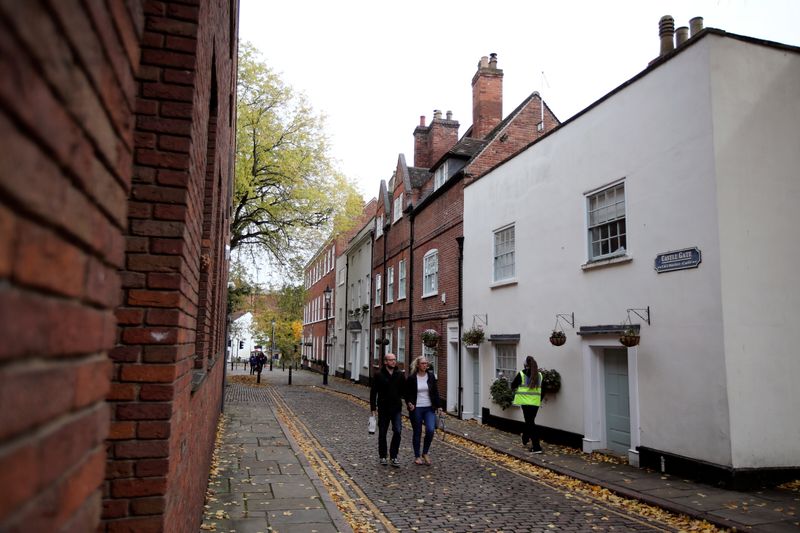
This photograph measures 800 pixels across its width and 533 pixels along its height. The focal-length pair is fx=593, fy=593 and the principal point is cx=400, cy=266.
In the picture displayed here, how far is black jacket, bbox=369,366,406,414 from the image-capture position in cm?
1018

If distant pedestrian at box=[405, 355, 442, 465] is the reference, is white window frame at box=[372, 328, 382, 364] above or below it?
above

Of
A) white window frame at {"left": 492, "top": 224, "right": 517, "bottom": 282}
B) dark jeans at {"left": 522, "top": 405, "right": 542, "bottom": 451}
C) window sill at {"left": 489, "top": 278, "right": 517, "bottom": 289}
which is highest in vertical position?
white window frame at {"left": 492, "top": 224, "right": 517, "bottom": 282}

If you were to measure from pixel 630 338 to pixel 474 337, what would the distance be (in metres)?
6.55

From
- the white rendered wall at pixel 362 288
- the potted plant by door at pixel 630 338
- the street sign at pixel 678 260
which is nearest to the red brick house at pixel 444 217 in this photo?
the white rendered wall at pixel 362 288

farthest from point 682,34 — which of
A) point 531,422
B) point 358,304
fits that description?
point 358,304

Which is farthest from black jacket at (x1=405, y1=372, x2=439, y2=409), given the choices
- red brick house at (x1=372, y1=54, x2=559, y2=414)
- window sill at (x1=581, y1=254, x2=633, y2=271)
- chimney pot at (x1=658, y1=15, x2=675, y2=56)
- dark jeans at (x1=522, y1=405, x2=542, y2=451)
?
chimney pot at (x1=658, y1=15, x2=675, y2=56)

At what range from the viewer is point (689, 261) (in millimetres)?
9164

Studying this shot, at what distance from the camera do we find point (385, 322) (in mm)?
27562

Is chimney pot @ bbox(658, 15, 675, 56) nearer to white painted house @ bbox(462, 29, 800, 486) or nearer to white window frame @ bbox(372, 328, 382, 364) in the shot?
white painted house @ bbox(462, 29, 800, 486)

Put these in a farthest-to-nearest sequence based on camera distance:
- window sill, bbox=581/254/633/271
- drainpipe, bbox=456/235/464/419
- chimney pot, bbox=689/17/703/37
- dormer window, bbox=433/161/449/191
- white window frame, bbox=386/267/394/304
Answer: white window frame, bbox=386/267/394/304 < dormer window, bbox=433/161/449/191 < drainpipe, bbox=456/235/464/419 < chimney pot, bbox=689/17/703/37 < window sill, bbox=581/254/633/271

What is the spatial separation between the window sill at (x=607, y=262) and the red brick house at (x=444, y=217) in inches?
205

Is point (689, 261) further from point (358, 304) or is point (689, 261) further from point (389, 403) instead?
point (358, 304)

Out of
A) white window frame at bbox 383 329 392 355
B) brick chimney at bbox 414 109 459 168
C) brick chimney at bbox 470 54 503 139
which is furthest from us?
brick chimney at bbox 414 109 459 168

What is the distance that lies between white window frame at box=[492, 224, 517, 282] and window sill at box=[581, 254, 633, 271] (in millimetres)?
3260
